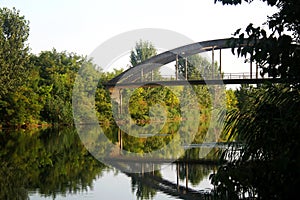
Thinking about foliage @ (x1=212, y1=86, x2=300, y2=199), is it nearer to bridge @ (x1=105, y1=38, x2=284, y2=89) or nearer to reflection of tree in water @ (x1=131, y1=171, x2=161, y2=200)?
reflection of tree in water @ (x1=131, y1=171, x2=161, y2=200)

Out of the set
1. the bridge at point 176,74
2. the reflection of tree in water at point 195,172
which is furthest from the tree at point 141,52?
the reflection of tree in water at point 195,172

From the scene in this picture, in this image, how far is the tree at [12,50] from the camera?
28.1 metres

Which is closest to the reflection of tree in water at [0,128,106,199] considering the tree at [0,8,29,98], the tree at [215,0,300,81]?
the tree at [215,0,300,81]

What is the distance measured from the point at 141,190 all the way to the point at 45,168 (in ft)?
13.8

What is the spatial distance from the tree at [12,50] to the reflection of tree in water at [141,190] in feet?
60.7

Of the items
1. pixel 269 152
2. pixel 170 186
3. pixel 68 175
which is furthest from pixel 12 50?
pixel 269 152

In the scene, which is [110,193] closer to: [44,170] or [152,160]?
[44,170]

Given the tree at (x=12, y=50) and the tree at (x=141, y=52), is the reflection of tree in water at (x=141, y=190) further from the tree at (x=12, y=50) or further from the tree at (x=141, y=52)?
the tree at (x=141, y=52)

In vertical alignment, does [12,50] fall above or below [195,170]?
above

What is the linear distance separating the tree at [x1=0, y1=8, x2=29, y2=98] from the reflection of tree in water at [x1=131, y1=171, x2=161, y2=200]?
1851 cm

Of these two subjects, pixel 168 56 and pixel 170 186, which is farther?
pixel 168 56

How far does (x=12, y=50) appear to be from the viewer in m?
28.9

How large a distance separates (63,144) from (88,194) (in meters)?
10.4

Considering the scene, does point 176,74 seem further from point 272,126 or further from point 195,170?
point 272,126
